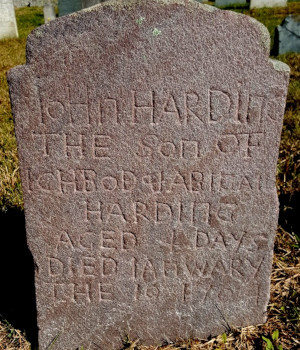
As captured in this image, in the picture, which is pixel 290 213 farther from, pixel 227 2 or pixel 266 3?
pixel 227 2

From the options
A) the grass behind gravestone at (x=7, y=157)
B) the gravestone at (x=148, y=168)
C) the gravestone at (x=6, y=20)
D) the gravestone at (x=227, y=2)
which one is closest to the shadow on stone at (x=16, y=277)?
the grass behind gravestone at (x=7, y=157)

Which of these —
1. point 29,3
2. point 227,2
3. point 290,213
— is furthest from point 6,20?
point 29,3

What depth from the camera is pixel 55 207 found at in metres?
2.03

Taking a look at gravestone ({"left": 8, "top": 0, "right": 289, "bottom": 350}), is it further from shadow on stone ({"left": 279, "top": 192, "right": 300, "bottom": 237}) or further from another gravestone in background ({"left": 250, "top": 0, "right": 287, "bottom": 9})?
another gravestone in background ({"left": 250, "top": 0, "right": 287, "bottom": 9})

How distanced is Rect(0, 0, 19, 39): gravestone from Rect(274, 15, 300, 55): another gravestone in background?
5950 mm

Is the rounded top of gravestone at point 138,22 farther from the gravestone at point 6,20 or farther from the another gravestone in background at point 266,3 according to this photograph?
the another gravestone in background at point 266,3

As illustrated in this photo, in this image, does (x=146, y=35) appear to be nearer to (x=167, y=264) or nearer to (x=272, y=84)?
(x=272, y=84)

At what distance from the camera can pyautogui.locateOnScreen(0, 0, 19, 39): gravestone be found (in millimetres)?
9789

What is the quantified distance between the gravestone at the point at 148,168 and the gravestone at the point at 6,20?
8928 mm

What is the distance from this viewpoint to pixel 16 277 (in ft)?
9.13

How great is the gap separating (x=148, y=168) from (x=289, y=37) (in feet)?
18.9

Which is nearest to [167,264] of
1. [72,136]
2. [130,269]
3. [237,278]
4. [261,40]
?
[130,269]

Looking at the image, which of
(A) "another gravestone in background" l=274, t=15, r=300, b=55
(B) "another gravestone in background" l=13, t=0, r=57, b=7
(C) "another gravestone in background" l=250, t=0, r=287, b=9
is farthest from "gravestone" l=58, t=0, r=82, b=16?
(B) "another gravestone in background" l=13, t=0, r=57, b=7

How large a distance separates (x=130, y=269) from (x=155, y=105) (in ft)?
2.72
